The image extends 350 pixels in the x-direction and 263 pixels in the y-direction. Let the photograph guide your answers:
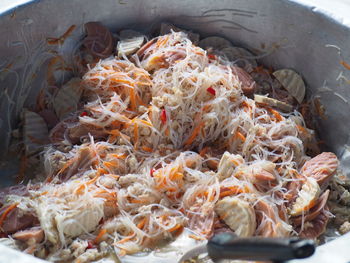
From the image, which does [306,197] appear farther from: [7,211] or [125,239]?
[7,211]

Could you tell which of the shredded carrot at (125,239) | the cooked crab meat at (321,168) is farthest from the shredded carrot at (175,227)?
the cooked crab meat at (321,168)

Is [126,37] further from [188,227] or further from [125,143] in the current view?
[188,227]

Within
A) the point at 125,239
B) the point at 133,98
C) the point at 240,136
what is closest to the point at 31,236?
the point at 125,239

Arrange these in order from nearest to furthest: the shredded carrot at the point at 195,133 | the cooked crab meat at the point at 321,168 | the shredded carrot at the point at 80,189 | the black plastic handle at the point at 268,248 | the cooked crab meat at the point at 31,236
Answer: the black plastic handle at the point at 268,248 < the cooked crab meat at the point at 31,236 < the shredded carrot at the point at 80,189 < the cooked crab meat at the point at 321,168 < the shredded carrot at the point at 195,133

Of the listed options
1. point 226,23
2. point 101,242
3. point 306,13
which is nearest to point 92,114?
point 101,242

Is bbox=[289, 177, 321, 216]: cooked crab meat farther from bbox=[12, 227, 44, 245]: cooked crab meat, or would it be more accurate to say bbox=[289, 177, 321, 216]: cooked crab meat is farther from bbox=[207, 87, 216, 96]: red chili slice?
bbox=[12, 227, 44, 245]: cooked crab meat

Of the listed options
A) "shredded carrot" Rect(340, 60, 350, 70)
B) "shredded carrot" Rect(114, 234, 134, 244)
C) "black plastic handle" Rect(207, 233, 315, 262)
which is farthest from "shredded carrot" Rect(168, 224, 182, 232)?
"shredded carrot" Rect(340, 60, 350, 70)

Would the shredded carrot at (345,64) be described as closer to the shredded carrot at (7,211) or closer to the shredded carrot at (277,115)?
the shredded carrot at (277,115)
